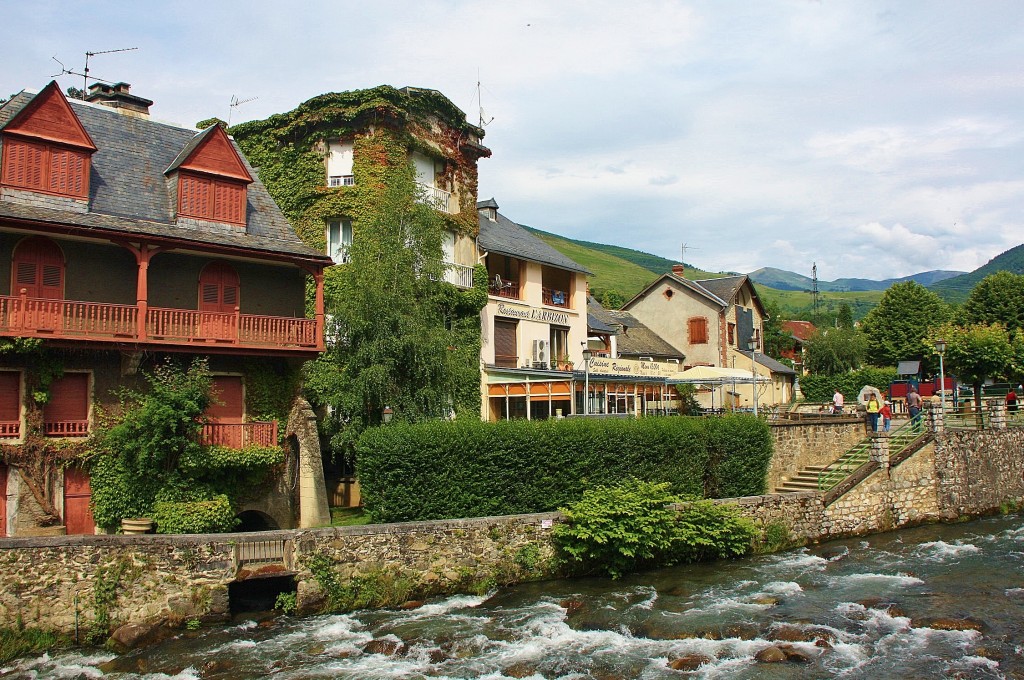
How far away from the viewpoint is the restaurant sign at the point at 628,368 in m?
30.8

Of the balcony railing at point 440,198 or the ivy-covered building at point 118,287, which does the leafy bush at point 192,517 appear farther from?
the balcony railing at point 440,198

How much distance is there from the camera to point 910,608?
1728 cm

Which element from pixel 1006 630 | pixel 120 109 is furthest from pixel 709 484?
pixel 120 109

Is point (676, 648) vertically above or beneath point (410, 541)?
beneath

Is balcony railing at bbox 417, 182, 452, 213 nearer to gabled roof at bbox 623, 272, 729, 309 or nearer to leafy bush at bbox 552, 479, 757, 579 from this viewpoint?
leafy bush at bbox 552, 479, 757, 579

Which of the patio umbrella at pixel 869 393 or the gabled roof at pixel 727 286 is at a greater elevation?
the gabled roof at pixel 727 286

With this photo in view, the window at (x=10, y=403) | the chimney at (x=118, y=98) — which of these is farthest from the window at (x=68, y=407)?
the chimney at (x=118, y=98)

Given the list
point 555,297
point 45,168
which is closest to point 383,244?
point 45,168

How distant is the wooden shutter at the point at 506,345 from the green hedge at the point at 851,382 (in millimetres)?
31158

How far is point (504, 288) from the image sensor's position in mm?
32938

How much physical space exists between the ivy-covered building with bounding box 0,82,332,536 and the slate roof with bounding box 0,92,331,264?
0.05 meters

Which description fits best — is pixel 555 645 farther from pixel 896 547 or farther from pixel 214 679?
pixel 896 547

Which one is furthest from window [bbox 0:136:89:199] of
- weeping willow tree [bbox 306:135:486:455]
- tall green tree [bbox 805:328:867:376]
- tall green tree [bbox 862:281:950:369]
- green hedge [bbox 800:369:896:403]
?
tall green tree [bbox 805:328:867:376]

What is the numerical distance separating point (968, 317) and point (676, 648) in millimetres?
54631
